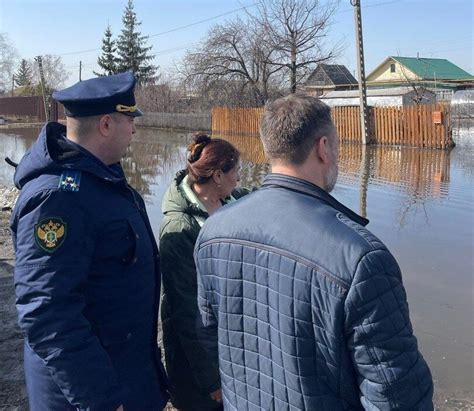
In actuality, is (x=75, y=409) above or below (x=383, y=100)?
below

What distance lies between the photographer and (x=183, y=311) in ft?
8.01

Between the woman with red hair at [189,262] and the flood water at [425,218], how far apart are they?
2.00 meters

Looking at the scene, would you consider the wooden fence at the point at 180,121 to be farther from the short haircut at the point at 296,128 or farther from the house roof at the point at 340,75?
the short haircut at the point at 296,128

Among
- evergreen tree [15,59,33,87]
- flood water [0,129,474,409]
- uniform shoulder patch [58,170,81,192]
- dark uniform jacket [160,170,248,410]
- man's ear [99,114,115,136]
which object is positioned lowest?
flood water [0,129,474,409]

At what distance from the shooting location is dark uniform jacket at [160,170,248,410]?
7.97 ft

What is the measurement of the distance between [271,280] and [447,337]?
3.72 meters

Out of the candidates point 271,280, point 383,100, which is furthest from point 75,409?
point 383,100

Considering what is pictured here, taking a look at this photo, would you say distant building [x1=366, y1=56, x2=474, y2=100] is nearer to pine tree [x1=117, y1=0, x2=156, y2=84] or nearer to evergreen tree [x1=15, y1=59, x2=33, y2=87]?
pine tree [x1=117, y1=0, x2=156, y2=84]

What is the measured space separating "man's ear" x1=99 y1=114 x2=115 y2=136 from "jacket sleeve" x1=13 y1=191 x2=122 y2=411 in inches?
14.5

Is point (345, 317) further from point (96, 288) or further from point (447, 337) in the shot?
point (447, 337)

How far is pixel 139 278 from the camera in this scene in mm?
2109

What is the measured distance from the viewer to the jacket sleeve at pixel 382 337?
134 centimetres

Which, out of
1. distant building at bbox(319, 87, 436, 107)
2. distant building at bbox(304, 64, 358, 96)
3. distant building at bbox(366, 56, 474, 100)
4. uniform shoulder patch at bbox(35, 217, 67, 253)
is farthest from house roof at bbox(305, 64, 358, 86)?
uniform shoulder patch at bbox(35, 217, 67, 253)

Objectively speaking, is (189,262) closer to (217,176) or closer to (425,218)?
(217,176)
